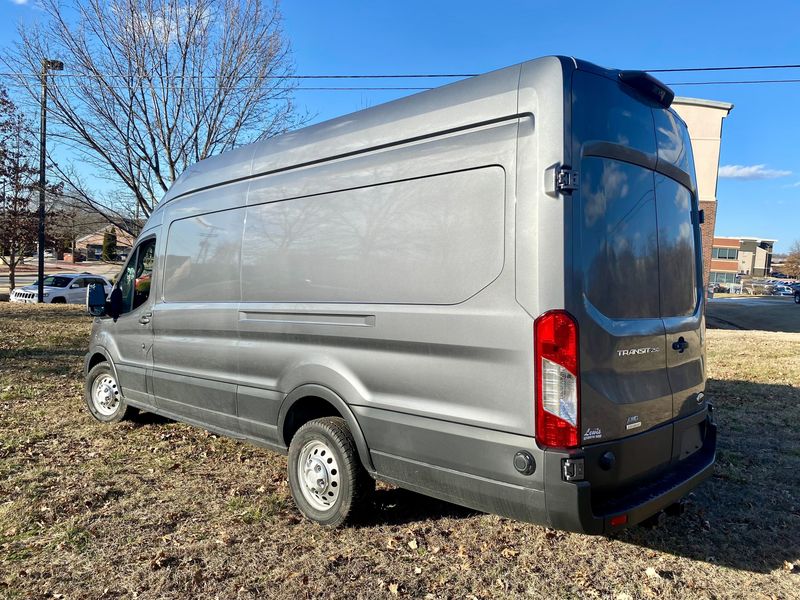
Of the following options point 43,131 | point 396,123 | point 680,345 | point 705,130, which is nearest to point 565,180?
point 396,123

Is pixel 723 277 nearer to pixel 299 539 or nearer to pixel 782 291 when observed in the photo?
pixel 782 291

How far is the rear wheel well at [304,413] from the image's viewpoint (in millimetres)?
4105

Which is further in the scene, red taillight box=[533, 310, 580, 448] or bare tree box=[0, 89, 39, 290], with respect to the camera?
bare tree box=[0, 89, 39, 290]

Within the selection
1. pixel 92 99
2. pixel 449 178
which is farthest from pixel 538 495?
pixel 92 99

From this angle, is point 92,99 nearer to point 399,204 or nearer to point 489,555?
point 399,204

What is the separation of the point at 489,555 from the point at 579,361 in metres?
1.50

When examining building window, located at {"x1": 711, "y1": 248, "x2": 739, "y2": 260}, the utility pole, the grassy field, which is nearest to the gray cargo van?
the grassy field

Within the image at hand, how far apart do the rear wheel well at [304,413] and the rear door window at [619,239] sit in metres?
1.97

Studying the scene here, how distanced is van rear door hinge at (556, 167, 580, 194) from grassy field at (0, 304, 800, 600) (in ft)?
6.97

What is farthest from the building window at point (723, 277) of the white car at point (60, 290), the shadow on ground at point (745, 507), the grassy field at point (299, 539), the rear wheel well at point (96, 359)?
the rear wheel well at point (96, 359)

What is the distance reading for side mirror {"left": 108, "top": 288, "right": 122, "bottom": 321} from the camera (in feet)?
20.0

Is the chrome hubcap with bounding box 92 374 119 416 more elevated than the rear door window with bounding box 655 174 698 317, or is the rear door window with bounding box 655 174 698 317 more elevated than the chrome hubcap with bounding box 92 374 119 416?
the rear door window with bounding box 655 174 698 317

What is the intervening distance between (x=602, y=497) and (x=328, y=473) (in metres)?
1.76

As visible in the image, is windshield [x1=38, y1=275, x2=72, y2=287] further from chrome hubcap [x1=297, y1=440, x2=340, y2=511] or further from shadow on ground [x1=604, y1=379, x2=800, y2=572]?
shadow on ground [x1=604, y1=379, x2=800, y2=572]
